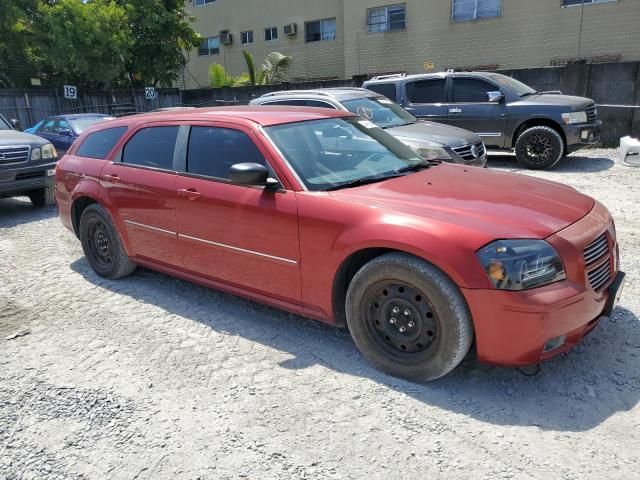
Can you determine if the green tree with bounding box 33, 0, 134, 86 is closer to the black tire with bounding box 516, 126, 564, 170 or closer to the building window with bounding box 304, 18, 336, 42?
the building window with bounding box 304, 18, 336, 42

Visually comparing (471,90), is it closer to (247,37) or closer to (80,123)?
(80,123)

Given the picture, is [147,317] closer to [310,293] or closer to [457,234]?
[310,293]

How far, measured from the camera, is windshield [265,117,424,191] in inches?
145

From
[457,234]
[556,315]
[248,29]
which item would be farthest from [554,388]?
[248,29]

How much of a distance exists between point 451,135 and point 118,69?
53.2 feet

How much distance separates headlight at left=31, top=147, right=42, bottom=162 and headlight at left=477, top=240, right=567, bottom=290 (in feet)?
25.8

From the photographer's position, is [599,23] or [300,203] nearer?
[300,203]

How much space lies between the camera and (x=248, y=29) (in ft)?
85.0

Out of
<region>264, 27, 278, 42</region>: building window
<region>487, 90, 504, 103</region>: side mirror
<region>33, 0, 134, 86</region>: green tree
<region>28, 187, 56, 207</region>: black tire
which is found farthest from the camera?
<region>264, 27, 278, 42</region>: building window

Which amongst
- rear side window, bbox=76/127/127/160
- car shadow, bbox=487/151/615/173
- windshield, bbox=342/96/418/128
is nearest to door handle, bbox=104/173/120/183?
rear side window, bbox=76/127/127/160

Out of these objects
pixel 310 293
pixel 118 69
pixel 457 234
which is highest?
pixel 118 69

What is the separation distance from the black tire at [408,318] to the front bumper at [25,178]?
6796 millimetres

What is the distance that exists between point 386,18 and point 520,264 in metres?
19.6

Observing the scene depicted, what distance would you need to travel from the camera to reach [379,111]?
28.8ft
